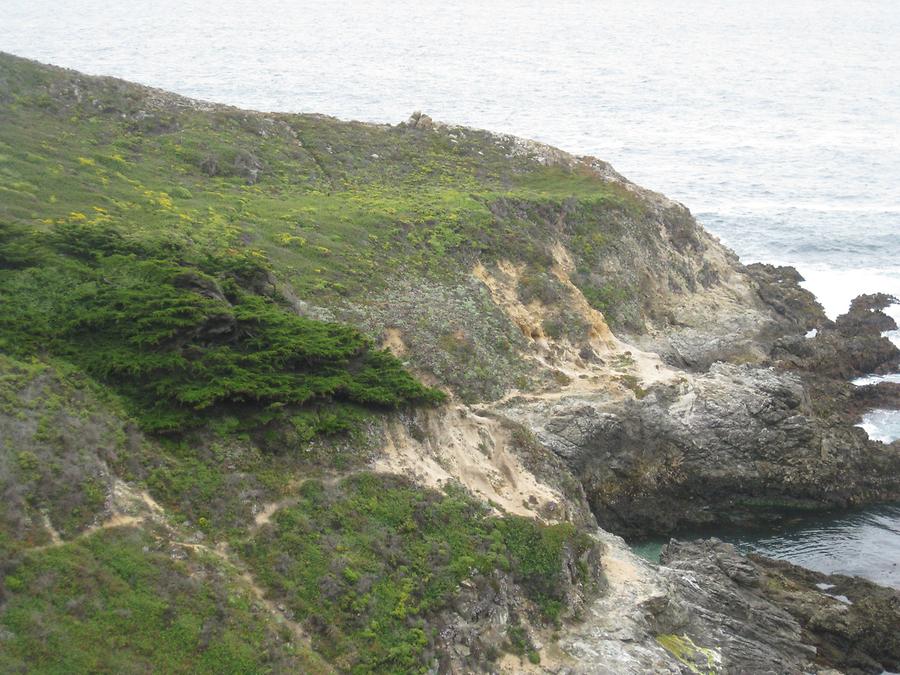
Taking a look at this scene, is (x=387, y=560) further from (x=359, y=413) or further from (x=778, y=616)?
(x=778, y=616)

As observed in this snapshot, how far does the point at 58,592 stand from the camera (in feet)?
65.8

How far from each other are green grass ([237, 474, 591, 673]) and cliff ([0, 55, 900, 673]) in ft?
0.25

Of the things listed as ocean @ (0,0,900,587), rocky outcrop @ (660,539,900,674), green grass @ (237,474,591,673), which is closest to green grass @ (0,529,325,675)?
green grass @ (237,474,591,673)

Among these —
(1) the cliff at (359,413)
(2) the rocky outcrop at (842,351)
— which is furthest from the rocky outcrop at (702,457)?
(2) the rocky outcrop at (842,351)

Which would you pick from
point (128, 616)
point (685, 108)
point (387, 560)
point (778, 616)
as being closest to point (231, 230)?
point (387, 560)

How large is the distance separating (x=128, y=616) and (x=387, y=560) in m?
7.84

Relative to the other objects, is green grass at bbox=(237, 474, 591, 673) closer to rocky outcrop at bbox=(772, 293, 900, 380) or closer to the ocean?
the ocean

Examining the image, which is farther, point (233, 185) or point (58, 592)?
point (233, 185)

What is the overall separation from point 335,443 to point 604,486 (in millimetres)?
17303

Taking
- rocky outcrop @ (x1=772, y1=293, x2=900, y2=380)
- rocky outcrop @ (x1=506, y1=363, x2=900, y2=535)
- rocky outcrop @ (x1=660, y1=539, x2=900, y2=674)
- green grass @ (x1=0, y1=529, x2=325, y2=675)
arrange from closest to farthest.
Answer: green grass @ (x1=0, y1=529, x2=325, y2=675) → rocky outcrop @ (x1=660, y1=539, x2=900, y2=674) → rocky outcrop @ (x1=506, y1=363, x2=900, y2=535) → rocky outcrop @ (x1=772, y1=293, x2=900, y2=380)

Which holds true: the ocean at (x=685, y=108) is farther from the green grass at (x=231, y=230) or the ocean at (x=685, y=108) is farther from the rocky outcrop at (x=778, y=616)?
the green grass at (x=231, y=230)

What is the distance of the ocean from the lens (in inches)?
3209

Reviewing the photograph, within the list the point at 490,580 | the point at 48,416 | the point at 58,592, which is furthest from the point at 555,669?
the point at 48,416

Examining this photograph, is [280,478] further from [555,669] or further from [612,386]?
[612,386]
